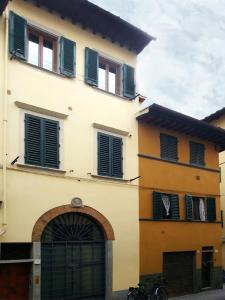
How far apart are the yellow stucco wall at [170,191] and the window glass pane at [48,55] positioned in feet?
16.3

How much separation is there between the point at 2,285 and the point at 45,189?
11.1 feet

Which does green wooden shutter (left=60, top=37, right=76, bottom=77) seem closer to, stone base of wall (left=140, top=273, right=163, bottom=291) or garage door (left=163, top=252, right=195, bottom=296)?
stone base of wall (left=140, top=273, right=163, bottom=291)

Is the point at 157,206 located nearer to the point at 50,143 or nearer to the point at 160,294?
the point at 160,294

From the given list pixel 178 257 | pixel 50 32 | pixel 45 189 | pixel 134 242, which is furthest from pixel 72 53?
pixel 178 257

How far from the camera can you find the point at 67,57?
16172mm

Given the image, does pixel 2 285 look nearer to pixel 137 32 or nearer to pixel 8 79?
pixel 8 79

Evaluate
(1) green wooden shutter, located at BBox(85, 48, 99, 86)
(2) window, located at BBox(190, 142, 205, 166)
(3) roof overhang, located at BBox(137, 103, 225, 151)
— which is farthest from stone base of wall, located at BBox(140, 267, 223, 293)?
(1) green wooden shutter, located at BBox(85, 48, 99, 86)

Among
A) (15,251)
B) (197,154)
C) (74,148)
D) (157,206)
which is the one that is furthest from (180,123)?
(15,251)

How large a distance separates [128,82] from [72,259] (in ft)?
25.6

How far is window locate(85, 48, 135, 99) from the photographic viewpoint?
669 inches

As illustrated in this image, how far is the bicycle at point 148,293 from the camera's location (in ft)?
52.4

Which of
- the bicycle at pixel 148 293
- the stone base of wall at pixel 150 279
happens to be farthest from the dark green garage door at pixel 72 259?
the stone base of wall at pixel 150 279

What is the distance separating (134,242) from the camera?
17453 millimetres

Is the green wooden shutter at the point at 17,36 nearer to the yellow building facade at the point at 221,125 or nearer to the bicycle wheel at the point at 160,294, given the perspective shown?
the bicycle wheel at the point at 160,294
